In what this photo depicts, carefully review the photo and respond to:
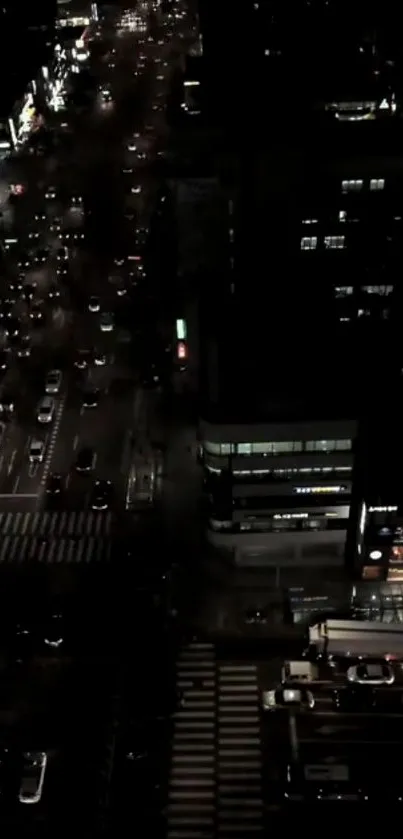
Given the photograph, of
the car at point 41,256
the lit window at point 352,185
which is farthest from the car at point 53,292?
the lit window at point 352,185

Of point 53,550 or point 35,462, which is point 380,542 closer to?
point 53,550

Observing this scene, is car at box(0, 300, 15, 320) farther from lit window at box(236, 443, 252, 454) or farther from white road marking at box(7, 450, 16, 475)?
lit window at box(236, 443, 252, 454)

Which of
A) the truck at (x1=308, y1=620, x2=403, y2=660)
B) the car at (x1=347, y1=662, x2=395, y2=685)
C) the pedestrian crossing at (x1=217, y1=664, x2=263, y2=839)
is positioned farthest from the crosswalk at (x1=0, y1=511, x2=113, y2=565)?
the car at (x1=347, y1=662, x2=395, y2=685)

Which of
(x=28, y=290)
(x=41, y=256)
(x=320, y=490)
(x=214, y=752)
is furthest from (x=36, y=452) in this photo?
(x=41, y=256)

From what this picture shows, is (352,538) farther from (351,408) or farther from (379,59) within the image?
(379,59)

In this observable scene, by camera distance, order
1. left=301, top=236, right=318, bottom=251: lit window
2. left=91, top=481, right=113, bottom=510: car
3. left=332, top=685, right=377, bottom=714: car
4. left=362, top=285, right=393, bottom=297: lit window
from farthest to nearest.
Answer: left=301, top=236, right=318, bottom=251: lit window
left=362, top=285, right=393, bottom=297: lit window
left=91, top=481, right=113, bottom=510: car
left=332, top=685, right=377, bottom=714: car

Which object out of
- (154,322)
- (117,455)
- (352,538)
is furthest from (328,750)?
(154,322)
